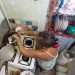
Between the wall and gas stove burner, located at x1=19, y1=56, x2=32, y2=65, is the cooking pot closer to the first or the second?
gas stove burner, located at x1=19, y1=56, x2=32, y2=65

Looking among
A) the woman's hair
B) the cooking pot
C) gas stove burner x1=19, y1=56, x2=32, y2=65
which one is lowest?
gas stove burner x1=19, y1=56, x2=32, y2=65

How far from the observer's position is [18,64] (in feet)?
4.83

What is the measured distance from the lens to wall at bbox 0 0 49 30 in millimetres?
1401

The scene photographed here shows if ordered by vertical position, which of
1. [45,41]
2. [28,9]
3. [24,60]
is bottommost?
A: [24,60]

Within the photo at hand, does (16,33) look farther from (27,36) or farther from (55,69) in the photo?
(55,69)

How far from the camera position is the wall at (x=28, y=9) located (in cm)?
140

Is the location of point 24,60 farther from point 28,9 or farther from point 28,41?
point 28,9

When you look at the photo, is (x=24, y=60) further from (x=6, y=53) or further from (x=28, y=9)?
(x=28, y=9)

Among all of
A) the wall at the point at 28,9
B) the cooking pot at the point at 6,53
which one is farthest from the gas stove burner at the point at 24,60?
the wall at the point at 28,9

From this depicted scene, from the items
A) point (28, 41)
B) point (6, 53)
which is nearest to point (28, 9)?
point (28, 41)

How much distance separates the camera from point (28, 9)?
1464mm

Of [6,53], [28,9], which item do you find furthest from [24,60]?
[28,9]

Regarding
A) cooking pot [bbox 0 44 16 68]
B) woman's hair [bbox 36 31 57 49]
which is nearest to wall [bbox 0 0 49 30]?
woman's hair [bbox 36 31 57 49]

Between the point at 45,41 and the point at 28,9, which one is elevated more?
the point at 28,9
